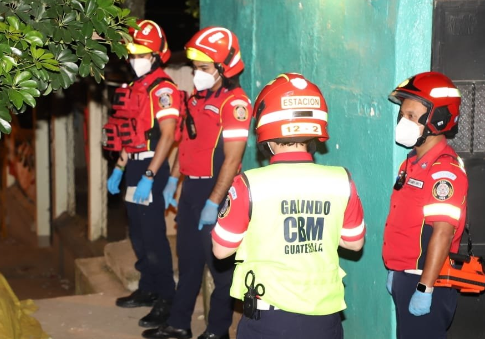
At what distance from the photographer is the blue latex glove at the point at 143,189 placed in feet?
20.2

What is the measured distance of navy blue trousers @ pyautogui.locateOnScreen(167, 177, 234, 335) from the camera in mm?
5566

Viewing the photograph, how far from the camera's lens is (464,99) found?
4348mm

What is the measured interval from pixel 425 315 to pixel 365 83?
137cm

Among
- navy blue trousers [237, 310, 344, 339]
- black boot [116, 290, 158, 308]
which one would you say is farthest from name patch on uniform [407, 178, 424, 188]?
black boot [116, 290, 158, 308]

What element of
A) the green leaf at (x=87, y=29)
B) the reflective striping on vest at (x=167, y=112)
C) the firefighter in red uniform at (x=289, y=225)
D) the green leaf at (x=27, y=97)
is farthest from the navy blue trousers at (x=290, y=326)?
the reflective striping on vest at (x=167, y=112)

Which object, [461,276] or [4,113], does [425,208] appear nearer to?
[461,276]

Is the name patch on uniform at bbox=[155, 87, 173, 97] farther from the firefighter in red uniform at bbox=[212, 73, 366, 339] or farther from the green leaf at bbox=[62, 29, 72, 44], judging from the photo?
the firefighter in red uniform at bbox=[212, 73, 366, 339]

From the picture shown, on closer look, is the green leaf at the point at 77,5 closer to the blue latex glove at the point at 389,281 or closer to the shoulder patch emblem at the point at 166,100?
the shoulder patch emblem at the point at 166,100

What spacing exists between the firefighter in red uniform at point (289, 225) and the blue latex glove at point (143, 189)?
8.74 ft

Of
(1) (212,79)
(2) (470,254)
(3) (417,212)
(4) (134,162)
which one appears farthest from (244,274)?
(4) (134,162)

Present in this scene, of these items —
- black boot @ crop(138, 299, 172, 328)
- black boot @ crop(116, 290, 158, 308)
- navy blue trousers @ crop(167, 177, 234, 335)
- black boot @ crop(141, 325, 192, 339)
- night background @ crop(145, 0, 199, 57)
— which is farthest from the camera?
night background @ crop(145, 0, 199, 57)

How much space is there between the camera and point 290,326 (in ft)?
11.5

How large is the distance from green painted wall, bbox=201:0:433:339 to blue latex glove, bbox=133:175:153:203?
4.73 feet

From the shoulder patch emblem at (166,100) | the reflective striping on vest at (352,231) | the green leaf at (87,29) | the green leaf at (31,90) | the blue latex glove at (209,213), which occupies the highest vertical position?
the green leaf at (87,29)
